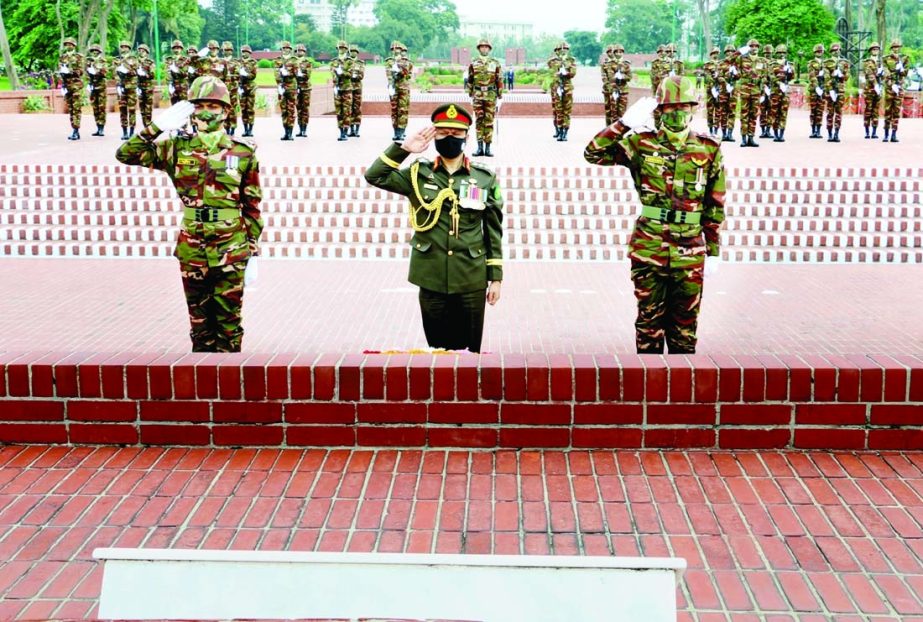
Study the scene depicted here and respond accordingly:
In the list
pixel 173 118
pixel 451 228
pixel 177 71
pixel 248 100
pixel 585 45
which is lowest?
pixel 451 228

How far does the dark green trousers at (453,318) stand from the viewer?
5566 mm

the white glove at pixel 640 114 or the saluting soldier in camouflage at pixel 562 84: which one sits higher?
the saluting soldier in camouflage at pixel 562 84

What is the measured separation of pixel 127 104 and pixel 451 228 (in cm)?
1755

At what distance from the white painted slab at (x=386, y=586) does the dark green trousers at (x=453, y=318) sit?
3.18 meters

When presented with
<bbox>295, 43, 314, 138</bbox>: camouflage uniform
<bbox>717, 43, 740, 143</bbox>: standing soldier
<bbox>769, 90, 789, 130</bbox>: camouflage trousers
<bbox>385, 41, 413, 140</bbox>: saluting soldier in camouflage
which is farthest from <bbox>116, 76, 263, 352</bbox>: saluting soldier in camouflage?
<bbox>769, 90, 789, 130</bbox>: camouflage trousers

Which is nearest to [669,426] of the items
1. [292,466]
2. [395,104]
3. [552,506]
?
[552,506]

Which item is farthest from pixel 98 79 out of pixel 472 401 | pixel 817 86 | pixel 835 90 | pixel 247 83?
pixel 472 401

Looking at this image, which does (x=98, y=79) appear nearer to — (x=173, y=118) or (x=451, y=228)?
(x=173, y=118)

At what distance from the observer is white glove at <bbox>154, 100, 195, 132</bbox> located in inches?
211

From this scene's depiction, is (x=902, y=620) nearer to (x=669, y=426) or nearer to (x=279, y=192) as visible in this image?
(x=669, y=426)

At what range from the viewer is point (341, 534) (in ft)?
11.1

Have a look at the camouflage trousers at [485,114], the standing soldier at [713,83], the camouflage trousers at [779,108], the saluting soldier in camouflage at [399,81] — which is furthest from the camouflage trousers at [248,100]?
the camouflage trousers at [779,108]

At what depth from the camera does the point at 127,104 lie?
21.1 m

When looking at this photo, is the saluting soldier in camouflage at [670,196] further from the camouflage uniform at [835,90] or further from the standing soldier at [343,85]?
the camouflage uniform at [835,90]
